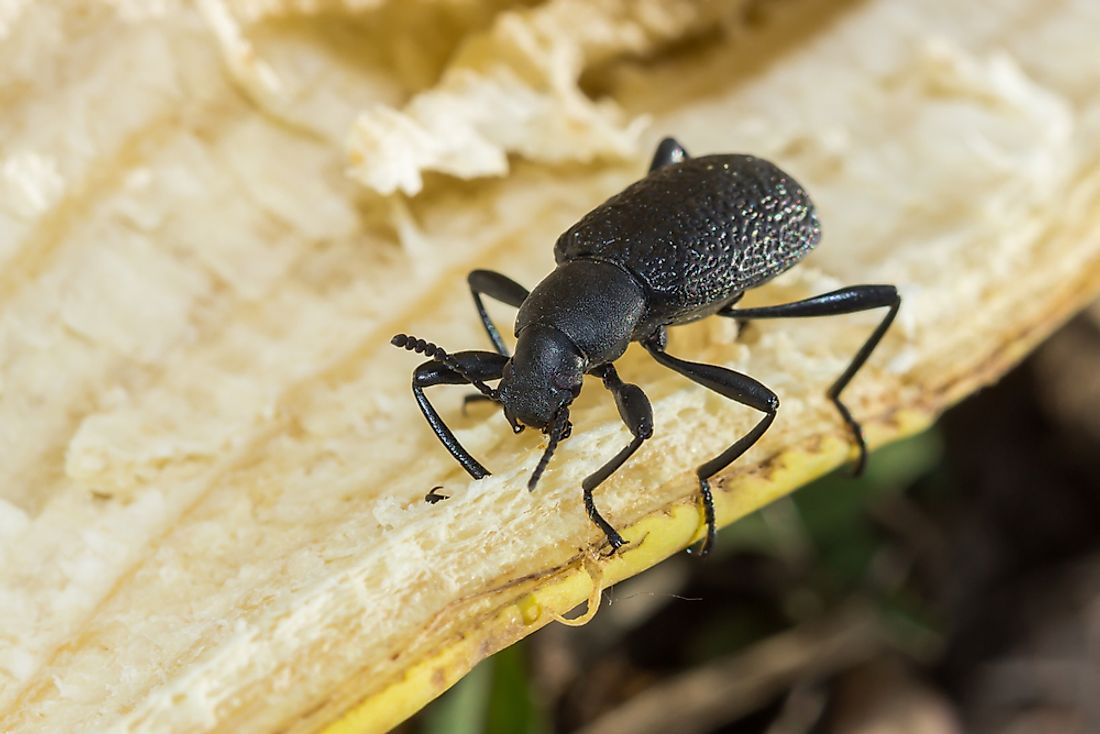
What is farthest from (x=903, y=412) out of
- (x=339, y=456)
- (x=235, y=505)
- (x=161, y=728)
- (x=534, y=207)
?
(x=161, y=728)

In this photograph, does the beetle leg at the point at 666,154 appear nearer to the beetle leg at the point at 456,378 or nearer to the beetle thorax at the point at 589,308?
the beetle thorax at the point at 589,308

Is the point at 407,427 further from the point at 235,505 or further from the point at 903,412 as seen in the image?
the point at 903,412

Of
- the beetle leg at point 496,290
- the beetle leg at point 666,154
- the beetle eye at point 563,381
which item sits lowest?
the beetle eye at point 563,381

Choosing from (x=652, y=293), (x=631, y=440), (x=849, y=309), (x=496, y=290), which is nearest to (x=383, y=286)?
(x=496, y=290)

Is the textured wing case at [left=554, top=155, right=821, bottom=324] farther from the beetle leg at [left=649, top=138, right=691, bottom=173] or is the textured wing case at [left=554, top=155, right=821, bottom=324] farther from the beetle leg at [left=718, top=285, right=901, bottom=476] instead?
the beetle leg at [left=649, top=138, right=691, bottom=173]

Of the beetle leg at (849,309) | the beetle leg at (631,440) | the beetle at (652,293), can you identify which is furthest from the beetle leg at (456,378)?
the beetle leg at (849,309)

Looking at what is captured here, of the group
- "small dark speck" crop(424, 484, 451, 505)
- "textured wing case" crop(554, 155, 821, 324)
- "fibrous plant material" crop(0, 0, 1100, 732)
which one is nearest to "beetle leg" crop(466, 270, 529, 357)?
"fibrous plant material" crop(0, 0, 1100, 732)

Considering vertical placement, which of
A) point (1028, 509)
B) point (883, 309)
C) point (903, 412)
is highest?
point (883, 309)

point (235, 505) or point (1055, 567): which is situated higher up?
point (235, 505)
